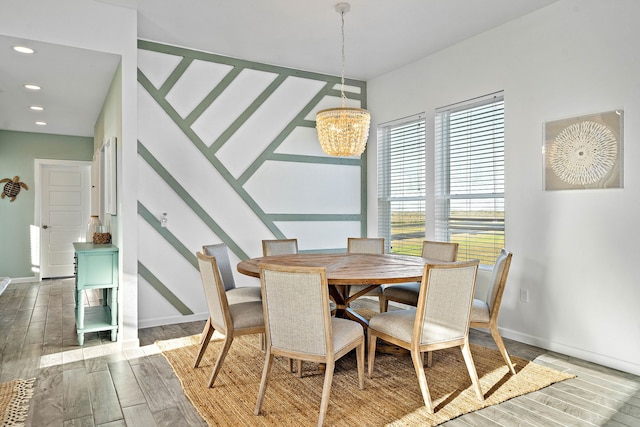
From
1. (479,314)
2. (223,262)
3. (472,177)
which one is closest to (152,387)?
(223,262)

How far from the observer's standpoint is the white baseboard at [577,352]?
9.70 feet

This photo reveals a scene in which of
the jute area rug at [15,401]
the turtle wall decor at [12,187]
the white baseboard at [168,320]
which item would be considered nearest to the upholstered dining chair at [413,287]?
the white baseboard at [168,320]

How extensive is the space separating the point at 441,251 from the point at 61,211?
6.54 meters

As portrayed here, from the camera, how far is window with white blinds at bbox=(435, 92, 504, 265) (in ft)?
13.0

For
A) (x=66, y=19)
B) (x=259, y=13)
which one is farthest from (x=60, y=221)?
(x=259, y=13)

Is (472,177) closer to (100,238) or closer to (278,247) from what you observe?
(278,247)

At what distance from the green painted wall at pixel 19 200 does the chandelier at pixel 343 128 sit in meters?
5.78

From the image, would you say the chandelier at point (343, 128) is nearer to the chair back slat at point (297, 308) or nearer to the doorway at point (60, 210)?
the chair back slat at point (297, 308)

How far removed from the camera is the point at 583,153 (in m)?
3.20

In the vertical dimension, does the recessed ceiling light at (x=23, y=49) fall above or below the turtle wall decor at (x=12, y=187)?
above

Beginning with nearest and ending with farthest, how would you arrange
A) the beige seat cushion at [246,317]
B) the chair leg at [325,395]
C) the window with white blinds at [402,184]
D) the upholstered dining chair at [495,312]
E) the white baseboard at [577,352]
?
the chair leg at [325,395] → the beige seat cushion at [246,317] → the upholstered dining chair at [495,312] → the white baseboard at [577,352] → the window with white blinds at [402,184]

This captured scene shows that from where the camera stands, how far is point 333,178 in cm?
535

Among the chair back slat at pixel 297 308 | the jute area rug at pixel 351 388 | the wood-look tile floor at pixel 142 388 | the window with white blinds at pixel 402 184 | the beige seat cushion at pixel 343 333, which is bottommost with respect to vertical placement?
the wood-look tile floor at pixel 142 388

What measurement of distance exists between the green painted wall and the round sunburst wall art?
24.0ft
